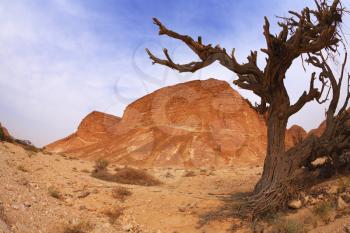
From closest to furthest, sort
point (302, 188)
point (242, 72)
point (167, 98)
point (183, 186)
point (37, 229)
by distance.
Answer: point (37, 229)
point (302, 188)
point (242, 72)
point (183, 186)
point (167, 98)

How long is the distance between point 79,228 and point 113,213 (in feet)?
4.49

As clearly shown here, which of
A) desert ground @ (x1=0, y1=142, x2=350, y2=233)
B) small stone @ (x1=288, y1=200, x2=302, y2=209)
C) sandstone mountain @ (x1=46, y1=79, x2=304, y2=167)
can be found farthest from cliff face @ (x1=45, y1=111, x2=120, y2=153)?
small stone @ (x1=288, y1=200, x2=302, y2=209)

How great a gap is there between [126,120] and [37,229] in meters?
50.7

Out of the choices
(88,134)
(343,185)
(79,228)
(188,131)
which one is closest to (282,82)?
(343,185)

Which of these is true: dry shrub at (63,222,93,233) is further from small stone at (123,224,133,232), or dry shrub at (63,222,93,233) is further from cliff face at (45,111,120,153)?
cliff face at (45,111,120,153)

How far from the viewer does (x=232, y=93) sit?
52.9 m

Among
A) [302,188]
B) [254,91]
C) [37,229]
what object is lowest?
[37,229]

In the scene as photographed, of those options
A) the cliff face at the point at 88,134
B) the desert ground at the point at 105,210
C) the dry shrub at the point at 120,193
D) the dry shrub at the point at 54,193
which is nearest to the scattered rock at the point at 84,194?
the desert ground at the point at 105,210

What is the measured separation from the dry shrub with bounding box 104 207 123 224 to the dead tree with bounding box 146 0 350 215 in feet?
9.53

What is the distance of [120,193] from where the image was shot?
1010cm

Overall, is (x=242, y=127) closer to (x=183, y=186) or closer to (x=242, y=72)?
(x=183, y=186)

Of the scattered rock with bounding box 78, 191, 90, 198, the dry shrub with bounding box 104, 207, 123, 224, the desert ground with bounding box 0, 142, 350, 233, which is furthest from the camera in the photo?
the scattered rock with bounding box 78, 191, 90, 198

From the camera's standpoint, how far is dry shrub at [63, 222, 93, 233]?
719 cm

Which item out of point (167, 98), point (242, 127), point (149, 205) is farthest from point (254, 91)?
point (167, 98)
